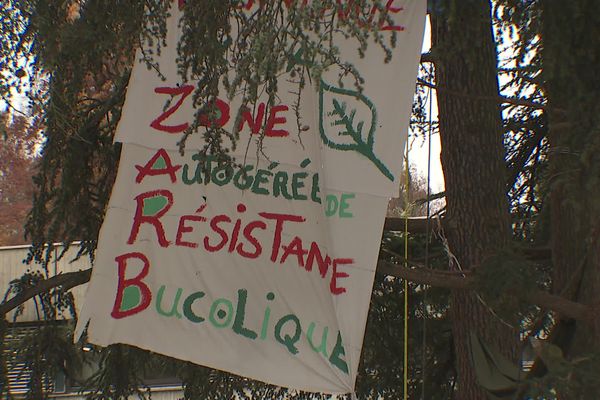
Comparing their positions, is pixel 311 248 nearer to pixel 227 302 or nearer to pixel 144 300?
pixel 227 302

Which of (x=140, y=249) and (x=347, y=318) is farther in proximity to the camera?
(x=140, y=249)

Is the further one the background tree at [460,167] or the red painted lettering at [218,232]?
the red painted lettering at [218,232]

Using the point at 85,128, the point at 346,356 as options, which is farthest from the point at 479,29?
the point at 85,128

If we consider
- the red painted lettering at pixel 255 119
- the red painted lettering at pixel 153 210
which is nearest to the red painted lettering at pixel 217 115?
the red painted lettering at pixel 255 119

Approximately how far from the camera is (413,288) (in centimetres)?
853

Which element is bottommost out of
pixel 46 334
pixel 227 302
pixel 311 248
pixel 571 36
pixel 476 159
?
pixel 46 334

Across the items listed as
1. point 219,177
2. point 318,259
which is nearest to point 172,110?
point 219,177

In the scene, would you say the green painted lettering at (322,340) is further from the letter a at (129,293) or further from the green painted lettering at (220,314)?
the letter a at (129,293)

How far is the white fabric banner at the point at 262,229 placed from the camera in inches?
214

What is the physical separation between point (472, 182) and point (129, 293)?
277 centimetres

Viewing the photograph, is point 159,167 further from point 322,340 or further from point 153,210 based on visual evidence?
point 322,340

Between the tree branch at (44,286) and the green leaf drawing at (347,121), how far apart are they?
2853 mm

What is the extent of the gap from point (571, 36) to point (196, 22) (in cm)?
230

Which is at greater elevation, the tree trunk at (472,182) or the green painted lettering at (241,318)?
the tree trunk at (472,182)
